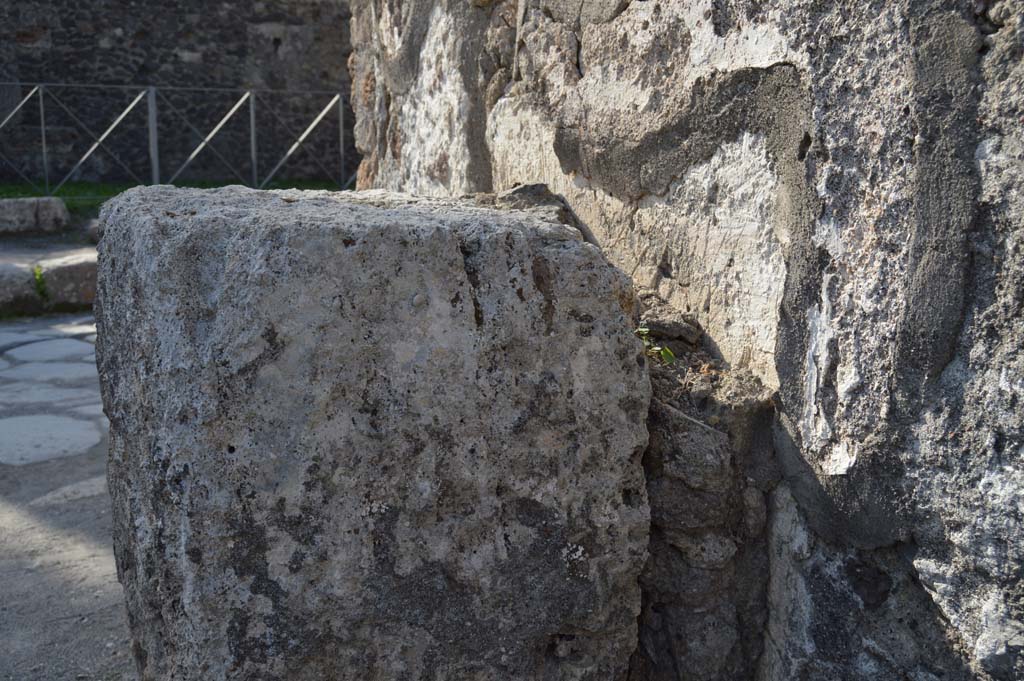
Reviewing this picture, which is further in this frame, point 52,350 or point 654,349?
point 52,350

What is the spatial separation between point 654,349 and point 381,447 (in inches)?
19.4

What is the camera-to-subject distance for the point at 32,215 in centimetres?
641

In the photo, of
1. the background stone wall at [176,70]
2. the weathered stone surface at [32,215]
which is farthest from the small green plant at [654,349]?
the background stone wall at [176,70]

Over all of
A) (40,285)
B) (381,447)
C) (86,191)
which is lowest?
(40,285)

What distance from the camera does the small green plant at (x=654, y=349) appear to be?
1510 millimetres

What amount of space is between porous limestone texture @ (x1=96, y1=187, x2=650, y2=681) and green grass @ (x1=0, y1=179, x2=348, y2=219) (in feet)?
17.5

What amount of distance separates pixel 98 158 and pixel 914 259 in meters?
9.33

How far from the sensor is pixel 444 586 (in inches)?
49.9

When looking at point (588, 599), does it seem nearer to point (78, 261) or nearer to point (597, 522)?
point (597, 522)

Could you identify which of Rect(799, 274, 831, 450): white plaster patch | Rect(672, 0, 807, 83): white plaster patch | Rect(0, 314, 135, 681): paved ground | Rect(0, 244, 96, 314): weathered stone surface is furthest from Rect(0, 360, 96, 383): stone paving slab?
Rect(799, 274, 831, 450): white plaster patch

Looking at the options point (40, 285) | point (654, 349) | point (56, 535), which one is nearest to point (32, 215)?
point (40, 285)

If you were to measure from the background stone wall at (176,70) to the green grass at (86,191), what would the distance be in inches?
8.7

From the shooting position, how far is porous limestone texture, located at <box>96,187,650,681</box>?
1.20 meters

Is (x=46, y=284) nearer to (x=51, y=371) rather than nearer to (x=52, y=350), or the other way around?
(x=52, y=350)
